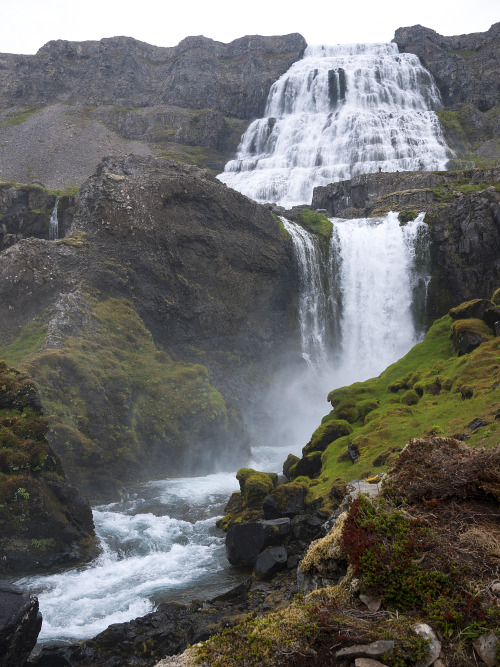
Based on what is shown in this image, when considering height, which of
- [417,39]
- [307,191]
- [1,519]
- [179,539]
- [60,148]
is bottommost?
[179,539]

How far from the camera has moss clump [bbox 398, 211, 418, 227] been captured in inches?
1816

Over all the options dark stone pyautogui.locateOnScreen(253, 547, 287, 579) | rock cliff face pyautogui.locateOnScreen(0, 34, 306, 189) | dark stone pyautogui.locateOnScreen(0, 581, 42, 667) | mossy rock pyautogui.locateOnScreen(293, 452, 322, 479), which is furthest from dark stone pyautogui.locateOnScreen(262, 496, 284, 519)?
rock cliff face pyautogui.locateOnScreen(0, 34, 306, 189)

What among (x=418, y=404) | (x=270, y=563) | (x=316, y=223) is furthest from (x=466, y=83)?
(x=270, y=563)

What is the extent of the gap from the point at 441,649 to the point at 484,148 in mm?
89374

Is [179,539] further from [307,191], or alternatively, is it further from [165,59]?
[165,59]

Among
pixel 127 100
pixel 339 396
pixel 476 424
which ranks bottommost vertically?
pixel 339 396

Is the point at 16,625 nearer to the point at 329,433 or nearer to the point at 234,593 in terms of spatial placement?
the point at 234,593

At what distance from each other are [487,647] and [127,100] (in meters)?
129

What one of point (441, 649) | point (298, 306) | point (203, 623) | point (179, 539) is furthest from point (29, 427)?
point (298, 306)

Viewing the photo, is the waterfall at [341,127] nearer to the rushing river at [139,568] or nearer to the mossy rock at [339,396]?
the mossy rock at [339,396]

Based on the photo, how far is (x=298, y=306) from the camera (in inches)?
1796

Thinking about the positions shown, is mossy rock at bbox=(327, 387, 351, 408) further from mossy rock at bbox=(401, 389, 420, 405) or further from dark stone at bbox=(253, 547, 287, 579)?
dark stone at bbox=(253, 547, 287, 579)

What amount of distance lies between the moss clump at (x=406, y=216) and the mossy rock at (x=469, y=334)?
2307cm

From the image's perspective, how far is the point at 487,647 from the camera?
5.32 metres
